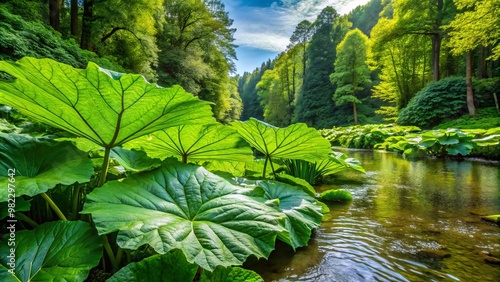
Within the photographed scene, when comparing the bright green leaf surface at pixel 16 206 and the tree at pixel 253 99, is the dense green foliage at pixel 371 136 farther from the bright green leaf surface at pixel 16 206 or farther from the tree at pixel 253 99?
the tree at pixel 253 99

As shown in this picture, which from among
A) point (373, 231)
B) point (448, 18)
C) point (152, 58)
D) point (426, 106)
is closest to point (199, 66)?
point (152, 58)

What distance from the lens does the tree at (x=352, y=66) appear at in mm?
21109

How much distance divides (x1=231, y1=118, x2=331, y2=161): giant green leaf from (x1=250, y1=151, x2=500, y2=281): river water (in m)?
0.49

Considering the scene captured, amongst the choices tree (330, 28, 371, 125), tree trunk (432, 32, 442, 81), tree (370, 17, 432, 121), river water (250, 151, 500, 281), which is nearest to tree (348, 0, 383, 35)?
tree (330, 28, 371, 125)

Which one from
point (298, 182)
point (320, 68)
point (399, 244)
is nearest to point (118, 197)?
point (298, 182)

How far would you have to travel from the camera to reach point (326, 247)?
1.23m

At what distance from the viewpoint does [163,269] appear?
614 mm

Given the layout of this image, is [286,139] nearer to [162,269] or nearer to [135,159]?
[135,159]

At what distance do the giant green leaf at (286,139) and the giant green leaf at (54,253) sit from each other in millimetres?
884

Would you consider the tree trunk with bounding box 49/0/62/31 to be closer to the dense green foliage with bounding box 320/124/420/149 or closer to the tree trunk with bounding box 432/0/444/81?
the dense green foliage with bounding box 320/124/420/149

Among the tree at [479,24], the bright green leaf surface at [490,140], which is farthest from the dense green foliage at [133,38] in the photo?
the tree at [479,24]

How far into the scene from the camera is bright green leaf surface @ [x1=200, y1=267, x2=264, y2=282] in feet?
2.07

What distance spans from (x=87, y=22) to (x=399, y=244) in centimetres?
1109

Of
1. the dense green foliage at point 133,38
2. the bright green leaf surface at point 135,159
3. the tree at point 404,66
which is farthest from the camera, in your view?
the tree at point 404,66
